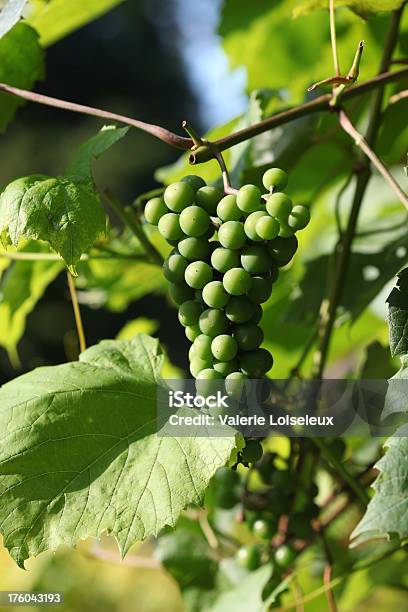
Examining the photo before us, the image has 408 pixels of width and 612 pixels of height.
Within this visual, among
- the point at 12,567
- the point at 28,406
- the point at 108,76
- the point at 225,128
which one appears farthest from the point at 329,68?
the point at 108,76

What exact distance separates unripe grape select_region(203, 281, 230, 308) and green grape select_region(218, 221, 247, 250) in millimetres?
26

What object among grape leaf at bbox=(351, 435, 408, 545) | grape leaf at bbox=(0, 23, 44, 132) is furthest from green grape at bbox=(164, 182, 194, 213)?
grape leaf at bbox=(0, 23, 44, 132)

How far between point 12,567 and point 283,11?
1456 mm

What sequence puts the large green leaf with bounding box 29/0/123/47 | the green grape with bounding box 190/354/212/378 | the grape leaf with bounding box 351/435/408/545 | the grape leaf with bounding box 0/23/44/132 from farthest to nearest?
the large green leaf with bounding box 29/0/123/47
the grape leaf with bounding box 0/23/44/132
the green grape with bounding box 190/354/212/378
the grape leaf with bounding box 351/435/408/545

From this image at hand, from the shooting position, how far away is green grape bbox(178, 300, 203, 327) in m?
0.53

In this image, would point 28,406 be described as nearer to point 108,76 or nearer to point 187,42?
point 108,76

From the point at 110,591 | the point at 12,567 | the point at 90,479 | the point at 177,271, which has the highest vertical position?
the point at 177,271

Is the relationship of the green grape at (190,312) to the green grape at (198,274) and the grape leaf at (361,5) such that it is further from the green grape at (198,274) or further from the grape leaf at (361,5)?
the grape leaf at (361,5)

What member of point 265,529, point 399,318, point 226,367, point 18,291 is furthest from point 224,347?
point 18,291

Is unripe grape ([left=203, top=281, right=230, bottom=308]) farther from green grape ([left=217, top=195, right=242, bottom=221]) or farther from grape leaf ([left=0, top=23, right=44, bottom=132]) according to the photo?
grape leaf ([left=0, top=23, right=44, bottom=132])

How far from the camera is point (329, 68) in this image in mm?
1089

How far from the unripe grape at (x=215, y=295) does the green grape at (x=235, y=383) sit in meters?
0.05

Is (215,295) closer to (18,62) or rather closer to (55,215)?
(55,215)

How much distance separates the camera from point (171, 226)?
20.8 inches
